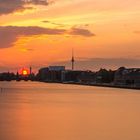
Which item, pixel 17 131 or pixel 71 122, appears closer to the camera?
pixel 17 131

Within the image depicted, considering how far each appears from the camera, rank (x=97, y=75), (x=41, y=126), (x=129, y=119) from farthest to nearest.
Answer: (x=97, y=75), (x=129, y=119), (x=41, y=126)

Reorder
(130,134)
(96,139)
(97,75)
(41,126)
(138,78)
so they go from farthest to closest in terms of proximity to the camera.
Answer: (97,75), (138,78), (41,126), (130,134), (96,139)

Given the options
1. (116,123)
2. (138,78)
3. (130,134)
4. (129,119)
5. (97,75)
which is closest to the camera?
(130,134)

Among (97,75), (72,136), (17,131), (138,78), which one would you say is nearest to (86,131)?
(72,136)

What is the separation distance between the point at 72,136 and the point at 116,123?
21.0 ft

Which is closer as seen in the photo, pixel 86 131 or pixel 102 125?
pixel 86 131

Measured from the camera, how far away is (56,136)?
75.5 feet

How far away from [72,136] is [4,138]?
3.08 metres

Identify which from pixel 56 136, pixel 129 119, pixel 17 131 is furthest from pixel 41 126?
pixel 129 119

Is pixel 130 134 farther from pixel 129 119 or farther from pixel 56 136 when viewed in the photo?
pixel 129 119

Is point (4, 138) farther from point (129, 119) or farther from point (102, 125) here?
point (129, 119)

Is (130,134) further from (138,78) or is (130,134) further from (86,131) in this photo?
(138,78)

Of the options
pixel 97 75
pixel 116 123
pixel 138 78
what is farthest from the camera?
pixel 97 75

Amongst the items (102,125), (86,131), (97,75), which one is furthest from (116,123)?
(97,75)
